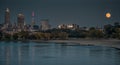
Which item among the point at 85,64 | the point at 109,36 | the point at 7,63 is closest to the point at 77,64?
the point at 85,64

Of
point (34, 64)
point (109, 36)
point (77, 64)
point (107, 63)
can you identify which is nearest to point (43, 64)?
point (34, 64)

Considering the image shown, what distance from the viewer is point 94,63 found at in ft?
133

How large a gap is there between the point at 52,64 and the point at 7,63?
5.06 metres

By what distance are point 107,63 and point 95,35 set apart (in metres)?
158

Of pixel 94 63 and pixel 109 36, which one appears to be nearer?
pixel 94 63

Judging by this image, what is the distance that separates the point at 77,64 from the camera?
39938 millimetres

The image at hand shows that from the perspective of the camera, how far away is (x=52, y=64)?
1570 inches

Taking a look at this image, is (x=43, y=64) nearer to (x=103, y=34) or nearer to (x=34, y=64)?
(x=34, y=64)

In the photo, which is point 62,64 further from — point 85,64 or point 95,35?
point 95,35

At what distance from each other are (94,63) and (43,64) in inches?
225

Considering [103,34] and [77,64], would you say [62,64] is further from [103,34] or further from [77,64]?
[103,34]

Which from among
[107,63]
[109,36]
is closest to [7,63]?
[107,63]

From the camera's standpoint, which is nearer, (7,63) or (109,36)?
(7,63)

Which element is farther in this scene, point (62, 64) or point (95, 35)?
point (95, 35)
